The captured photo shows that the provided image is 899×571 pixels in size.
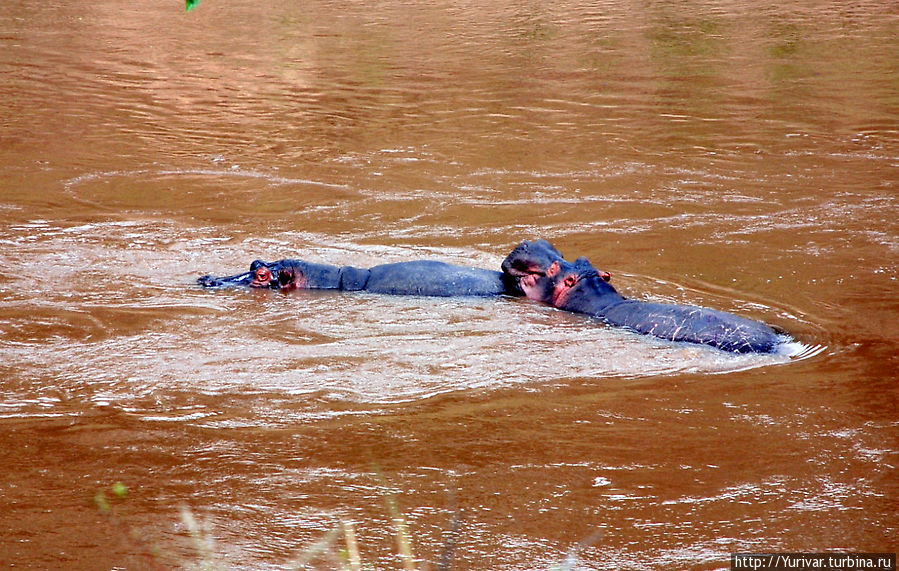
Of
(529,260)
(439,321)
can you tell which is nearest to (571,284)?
(529,260)

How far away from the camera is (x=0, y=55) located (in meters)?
17.5

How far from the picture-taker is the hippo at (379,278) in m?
7.56

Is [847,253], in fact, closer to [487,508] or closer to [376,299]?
[376,299]

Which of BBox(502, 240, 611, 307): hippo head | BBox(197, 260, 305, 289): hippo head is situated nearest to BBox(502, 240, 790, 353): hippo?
BBox(502, 240, 611, 307): hippo head

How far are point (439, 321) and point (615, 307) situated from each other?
109cm

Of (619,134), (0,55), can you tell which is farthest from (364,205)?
(0,55)

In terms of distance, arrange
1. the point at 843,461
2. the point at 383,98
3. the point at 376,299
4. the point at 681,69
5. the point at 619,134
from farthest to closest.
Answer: the point at 681,69 → the point at 383,98 → the point at 619,134 → the point at 376,299 → the point at 843,461

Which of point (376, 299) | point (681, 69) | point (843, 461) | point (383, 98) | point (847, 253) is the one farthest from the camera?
point (681, 69)

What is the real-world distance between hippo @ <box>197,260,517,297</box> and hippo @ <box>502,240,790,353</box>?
0.68 ft

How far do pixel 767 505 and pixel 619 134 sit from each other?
28.0ft

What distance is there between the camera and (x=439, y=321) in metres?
7.02

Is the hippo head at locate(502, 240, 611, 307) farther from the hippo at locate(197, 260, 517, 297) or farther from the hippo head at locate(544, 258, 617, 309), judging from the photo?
the hippo at locate(197, 260, 517, 297)

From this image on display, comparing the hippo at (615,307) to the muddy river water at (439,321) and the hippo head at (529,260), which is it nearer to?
the hippo head at (529,260)

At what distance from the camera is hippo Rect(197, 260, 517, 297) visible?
7559 millimetres
